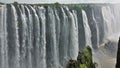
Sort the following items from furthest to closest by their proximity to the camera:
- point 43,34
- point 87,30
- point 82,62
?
point 87,30 → point 43,34 → point 82,62

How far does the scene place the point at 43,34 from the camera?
30062 mm

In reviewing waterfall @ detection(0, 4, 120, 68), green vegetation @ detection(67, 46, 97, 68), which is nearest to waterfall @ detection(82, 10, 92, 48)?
waterfall @ detection(0, 4, 120, 68)

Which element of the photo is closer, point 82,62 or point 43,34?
point 82,62

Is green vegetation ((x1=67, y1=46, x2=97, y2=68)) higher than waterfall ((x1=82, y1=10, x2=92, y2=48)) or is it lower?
lower

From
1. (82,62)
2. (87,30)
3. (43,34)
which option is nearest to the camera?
(82,62)

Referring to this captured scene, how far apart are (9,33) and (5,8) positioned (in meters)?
1.89

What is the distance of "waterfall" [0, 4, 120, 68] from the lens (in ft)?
87.5

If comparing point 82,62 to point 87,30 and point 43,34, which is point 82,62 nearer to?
point 43,34

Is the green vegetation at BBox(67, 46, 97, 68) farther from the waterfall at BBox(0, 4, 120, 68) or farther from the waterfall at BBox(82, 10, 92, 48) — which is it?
the waterfall at BBox(82, 10, 92, 48)

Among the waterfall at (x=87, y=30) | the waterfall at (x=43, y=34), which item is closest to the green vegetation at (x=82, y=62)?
the waterfall at (x=43, y=34)

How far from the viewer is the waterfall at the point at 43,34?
26672 millimetres

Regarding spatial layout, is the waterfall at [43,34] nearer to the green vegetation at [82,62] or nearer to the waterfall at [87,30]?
the waterfall at [87,30]

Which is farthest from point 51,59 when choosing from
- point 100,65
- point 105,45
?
point 105,45

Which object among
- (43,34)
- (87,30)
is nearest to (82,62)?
(43,34)
